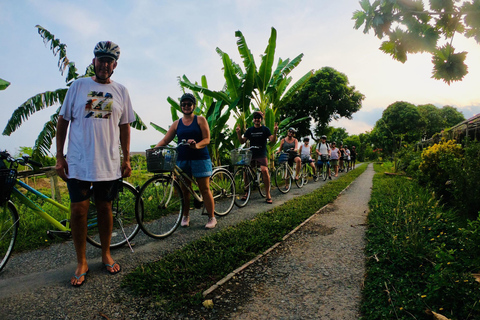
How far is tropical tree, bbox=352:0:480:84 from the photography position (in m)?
2.49

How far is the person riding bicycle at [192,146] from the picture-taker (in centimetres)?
371

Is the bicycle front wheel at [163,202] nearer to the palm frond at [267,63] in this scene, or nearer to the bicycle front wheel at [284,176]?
the bicycle front wheel at [284,176]

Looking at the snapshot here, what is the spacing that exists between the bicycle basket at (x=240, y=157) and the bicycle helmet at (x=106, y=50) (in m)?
3.21

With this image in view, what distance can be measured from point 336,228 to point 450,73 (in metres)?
2.40

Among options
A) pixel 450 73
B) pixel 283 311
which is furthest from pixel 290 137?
pixel 283 311

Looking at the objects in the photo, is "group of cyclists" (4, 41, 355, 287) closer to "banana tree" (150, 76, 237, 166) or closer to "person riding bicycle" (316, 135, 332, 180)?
"banana tree" (150, 76, 237, 166)

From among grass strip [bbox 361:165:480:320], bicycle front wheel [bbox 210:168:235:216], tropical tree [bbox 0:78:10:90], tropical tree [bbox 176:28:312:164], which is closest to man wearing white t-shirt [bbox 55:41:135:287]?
bicycle front wheel [bbox 210:168:235:216]

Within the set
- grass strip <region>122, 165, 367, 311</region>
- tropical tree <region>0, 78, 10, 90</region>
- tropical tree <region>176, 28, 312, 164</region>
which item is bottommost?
grass strip <region>122, 165, 367, 311</region>

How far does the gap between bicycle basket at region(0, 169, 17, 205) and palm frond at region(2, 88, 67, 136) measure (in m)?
5.49

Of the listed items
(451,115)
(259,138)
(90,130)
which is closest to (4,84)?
(90,130)

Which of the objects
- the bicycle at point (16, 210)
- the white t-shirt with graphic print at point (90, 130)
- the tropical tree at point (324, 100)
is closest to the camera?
the white t-shirt with graphic print at point (90, 130)

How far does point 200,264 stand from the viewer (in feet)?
8.43

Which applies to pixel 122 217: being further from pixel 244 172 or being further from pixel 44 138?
pixel 44 138

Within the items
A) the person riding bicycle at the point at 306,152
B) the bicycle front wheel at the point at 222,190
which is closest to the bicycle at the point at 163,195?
the bicycle front wheel at the point at 222,190
